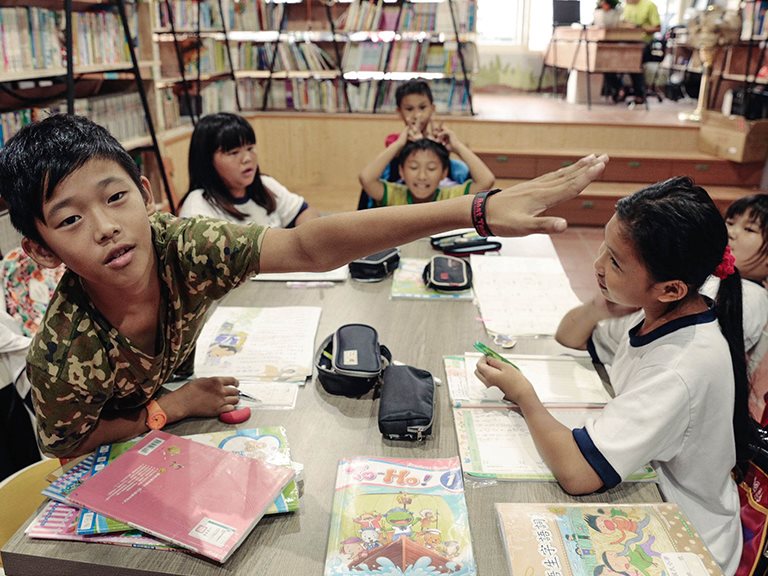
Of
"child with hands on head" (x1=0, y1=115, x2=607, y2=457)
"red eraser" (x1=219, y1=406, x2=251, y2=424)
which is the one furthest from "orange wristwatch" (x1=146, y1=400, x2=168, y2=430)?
"red eraser" (x1=219, y1=406, x2=251, y2=424)

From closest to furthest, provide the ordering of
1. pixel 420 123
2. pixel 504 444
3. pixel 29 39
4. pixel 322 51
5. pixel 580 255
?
pixel 504 444 < pixel 29 39 < pixel 420 123 < pixel 580 255 < pixel 322 51

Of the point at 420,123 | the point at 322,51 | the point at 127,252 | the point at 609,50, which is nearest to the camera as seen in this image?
the point at 127,252

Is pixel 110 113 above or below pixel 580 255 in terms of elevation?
above

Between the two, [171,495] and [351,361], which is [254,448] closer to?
[171,495]

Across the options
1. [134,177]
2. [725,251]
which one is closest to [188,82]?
[134,177]

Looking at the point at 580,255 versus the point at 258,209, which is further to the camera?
the point at 580,255

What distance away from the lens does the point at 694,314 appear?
3.71ft

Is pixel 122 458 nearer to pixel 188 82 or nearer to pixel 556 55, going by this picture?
pixel 188 82

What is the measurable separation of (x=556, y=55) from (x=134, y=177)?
7.71 metres

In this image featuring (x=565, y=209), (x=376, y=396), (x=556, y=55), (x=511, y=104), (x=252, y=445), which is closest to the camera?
(x=252, y=445)

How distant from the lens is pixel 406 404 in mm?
1148

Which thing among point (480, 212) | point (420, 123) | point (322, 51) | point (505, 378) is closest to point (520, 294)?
point (505, 378)

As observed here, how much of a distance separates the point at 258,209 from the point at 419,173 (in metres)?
0.68

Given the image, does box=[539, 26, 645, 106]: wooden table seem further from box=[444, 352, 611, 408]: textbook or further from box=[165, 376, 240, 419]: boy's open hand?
box=[165, 376, 240, 419]: boy's open hand
